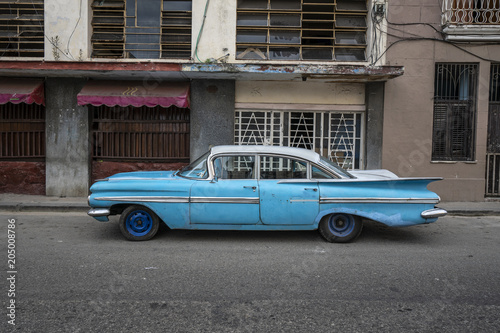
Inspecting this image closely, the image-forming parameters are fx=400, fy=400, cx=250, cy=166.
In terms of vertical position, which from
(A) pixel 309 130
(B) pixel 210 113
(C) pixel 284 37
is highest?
(C) pixel 284 37

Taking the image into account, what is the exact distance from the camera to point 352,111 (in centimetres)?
1042

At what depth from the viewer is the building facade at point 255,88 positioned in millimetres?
9953

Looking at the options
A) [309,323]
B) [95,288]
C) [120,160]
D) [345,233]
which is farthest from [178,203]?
[120,160]

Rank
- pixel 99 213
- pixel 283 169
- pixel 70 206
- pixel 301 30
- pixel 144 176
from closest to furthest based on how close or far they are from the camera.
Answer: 1. pixel 99 213
2. pixel 283 169
3. pixel 144 176
4. pixel 70 206
5. pixel 301 30

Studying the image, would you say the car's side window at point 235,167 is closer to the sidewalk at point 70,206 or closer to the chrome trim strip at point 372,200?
the chrome trim strip at point 372,200

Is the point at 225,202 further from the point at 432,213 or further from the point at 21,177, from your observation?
the point at 21,177

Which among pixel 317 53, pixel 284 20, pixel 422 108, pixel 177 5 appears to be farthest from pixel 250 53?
pixel 422 108

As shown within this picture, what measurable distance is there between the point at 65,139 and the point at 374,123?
26.0 ft

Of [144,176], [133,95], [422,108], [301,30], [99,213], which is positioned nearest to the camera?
[99,213]

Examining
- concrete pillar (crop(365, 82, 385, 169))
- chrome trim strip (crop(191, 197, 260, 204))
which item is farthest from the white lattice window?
chrome trim strip (crop(191, 197, 260, 204))

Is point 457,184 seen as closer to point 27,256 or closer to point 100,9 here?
point 27,256

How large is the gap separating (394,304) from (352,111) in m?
7.35

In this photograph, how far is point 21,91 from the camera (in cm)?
948

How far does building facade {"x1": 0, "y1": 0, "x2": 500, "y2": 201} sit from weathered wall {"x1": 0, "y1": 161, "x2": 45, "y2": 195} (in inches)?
1.0
